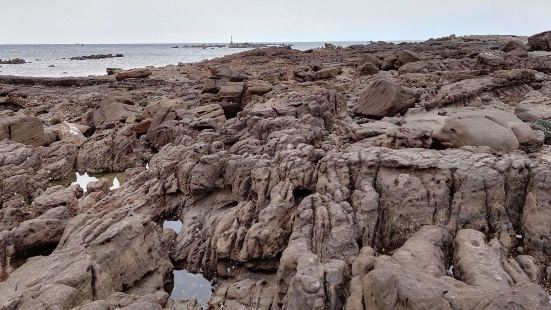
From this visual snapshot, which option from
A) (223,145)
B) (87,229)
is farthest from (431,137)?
(87,229)

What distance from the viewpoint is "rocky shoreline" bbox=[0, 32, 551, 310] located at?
28.9ft

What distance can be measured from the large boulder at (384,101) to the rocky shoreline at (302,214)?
10 cm

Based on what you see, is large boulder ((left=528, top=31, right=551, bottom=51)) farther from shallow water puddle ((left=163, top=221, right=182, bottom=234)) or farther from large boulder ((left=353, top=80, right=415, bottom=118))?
shallow water puddle ((left=163, top=221, right=182, bottom=234))

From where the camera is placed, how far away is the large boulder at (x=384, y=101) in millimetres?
22984

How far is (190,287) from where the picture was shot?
12297 mm

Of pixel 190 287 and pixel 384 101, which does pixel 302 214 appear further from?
pixel 384 101

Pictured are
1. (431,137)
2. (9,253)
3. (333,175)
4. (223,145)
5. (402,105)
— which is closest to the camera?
(9,253)

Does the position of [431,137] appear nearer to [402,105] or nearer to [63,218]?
[402,105]

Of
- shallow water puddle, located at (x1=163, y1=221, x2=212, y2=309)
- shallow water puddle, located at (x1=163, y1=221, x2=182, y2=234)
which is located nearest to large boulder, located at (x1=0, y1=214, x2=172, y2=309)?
shallow water puddle, located at (x1=163, y1=221, x2=212, y2=309)

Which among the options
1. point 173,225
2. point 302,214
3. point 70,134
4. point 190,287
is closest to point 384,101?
point 302,214

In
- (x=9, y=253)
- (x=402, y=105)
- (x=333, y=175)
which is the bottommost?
(x=9, y=253)

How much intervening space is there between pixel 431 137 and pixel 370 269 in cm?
981

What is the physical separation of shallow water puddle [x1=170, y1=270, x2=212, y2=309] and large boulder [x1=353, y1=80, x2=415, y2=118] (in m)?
14.7

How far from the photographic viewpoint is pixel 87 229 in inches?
481
